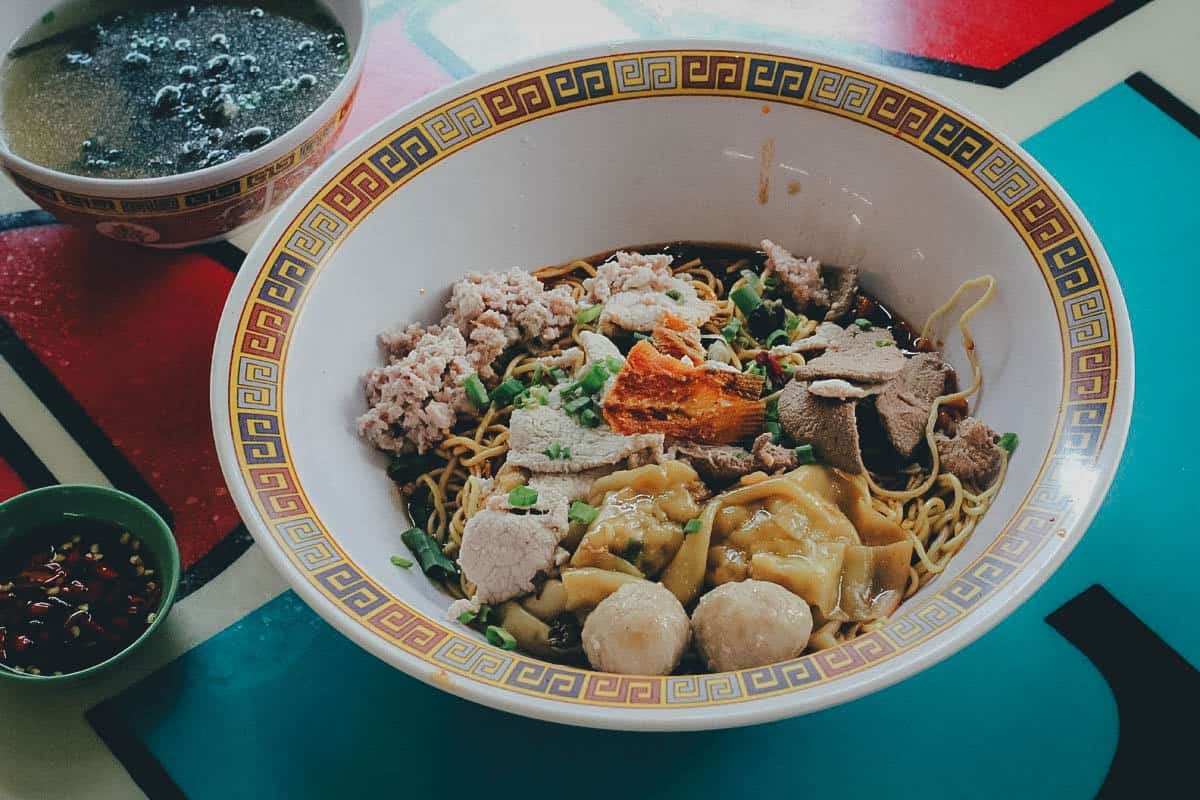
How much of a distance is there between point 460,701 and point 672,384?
0.90 m

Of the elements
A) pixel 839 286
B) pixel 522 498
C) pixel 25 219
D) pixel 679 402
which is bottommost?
pixel 25 219

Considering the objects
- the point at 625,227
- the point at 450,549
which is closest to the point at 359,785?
the point at 450,549

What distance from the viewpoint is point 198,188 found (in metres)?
2.75

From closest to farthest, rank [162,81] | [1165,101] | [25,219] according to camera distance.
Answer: [162,81] < [25,219] < [1165,101]

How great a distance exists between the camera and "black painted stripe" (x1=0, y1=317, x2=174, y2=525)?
9.04 ft

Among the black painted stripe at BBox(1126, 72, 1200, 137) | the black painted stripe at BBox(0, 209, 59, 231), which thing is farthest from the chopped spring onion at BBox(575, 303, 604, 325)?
the black painted stripe at BBox(1126, 72, 1200, 137)

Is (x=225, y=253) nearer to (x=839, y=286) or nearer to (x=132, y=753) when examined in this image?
(x=132, y=753)

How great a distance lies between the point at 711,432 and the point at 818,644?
1.97ft

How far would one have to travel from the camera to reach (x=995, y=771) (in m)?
2.21

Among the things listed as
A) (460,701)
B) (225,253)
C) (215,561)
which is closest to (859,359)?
(460,701)

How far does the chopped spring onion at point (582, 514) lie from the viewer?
2.33 m

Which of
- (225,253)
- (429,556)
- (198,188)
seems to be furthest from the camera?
(225,253)

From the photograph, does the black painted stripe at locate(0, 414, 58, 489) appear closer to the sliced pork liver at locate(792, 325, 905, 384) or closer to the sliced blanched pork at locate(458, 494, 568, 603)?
the sliced blanched pork at locate(458, 494, 568, 603)

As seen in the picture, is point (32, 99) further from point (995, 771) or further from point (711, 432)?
point (995, 771)
